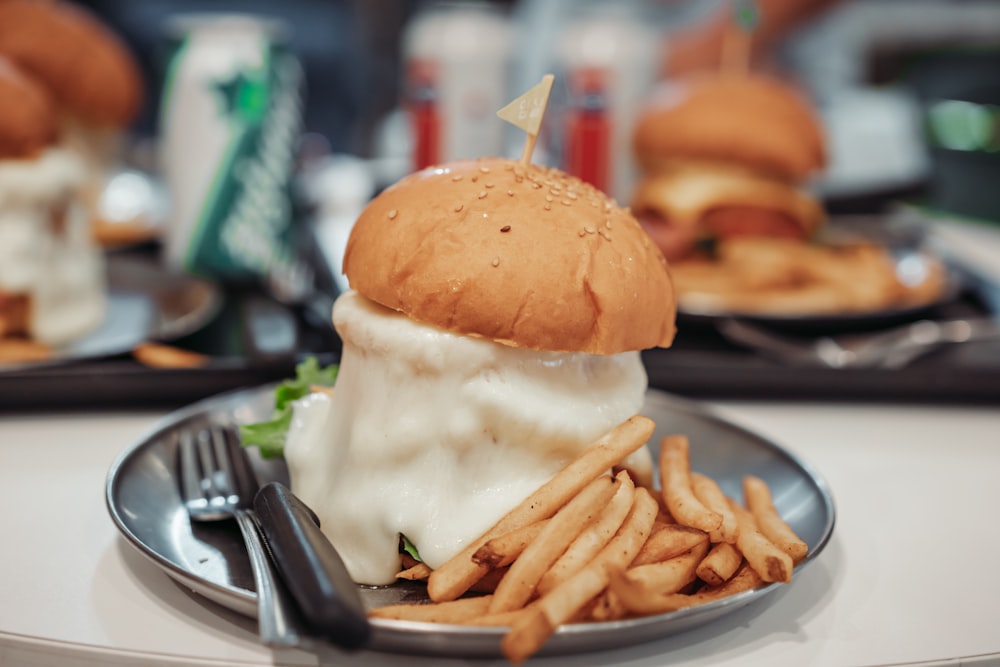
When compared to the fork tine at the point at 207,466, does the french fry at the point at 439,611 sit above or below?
above

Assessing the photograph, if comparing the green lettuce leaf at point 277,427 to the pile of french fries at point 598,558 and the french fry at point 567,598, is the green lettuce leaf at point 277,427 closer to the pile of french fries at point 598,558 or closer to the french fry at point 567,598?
the pile of french fries at point 598,558

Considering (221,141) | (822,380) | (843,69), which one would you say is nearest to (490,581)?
(822,380)

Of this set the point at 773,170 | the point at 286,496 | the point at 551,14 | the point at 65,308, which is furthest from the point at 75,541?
the point at 551,14

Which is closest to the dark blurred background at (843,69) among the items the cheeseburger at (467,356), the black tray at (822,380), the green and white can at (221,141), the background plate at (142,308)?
the green and white can at (221,141)

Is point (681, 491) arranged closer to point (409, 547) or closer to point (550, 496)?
point (550, 496)

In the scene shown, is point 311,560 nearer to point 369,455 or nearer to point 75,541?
point 369,455
